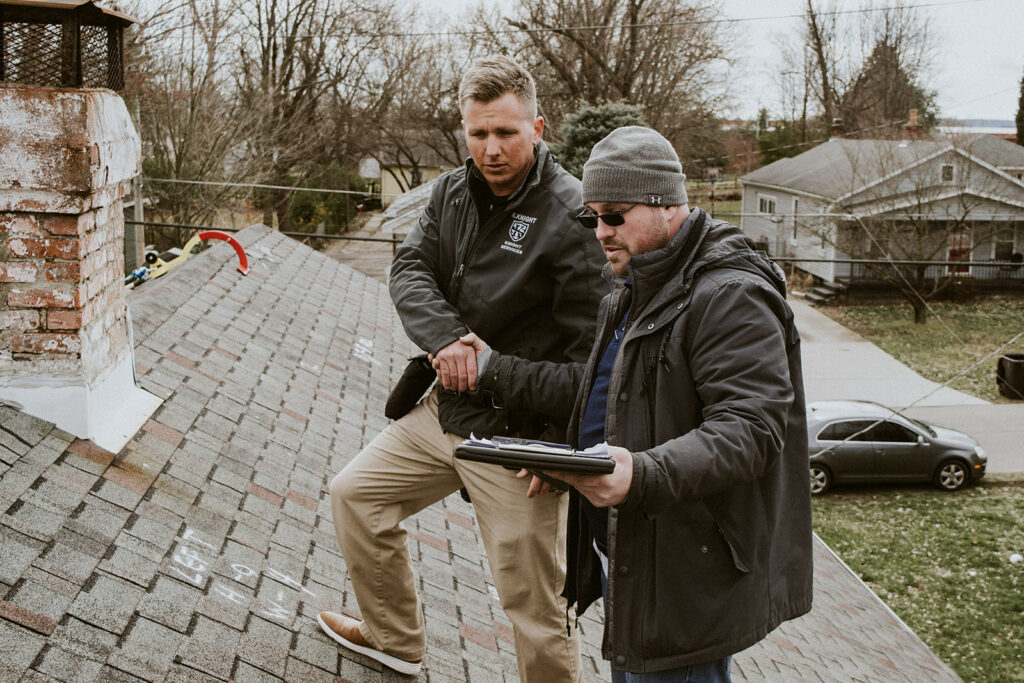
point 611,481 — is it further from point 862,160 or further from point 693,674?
point 862,160

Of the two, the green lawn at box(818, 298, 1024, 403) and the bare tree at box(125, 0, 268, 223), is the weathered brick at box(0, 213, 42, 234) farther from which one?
the green lawn at box(818, 298, 1024, 403)

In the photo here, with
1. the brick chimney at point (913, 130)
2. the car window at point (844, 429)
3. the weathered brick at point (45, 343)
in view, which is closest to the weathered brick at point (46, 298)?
the weathered brick at point (45, 343)

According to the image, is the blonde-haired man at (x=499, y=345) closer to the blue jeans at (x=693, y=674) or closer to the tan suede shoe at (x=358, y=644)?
the tan suede shoe at (x=358, y=644)

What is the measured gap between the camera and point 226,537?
3480 millimetres

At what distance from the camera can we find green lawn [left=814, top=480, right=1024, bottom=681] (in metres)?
10.5

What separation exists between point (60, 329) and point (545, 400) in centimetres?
180

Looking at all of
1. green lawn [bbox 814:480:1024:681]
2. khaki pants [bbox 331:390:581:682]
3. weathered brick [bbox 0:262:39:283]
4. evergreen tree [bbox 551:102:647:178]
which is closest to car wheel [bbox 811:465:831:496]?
green lawn [bbox 814:480:1024:681]

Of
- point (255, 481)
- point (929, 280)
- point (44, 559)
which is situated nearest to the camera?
point (44, 559)

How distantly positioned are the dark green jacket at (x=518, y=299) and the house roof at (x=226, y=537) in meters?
0.99

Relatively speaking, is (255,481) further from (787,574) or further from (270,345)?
(787,574)

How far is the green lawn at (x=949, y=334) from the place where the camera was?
22.1 metres

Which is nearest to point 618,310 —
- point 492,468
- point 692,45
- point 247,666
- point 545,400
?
point 545,400

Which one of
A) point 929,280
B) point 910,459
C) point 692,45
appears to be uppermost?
point 692,45

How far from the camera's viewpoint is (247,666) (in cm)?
277
